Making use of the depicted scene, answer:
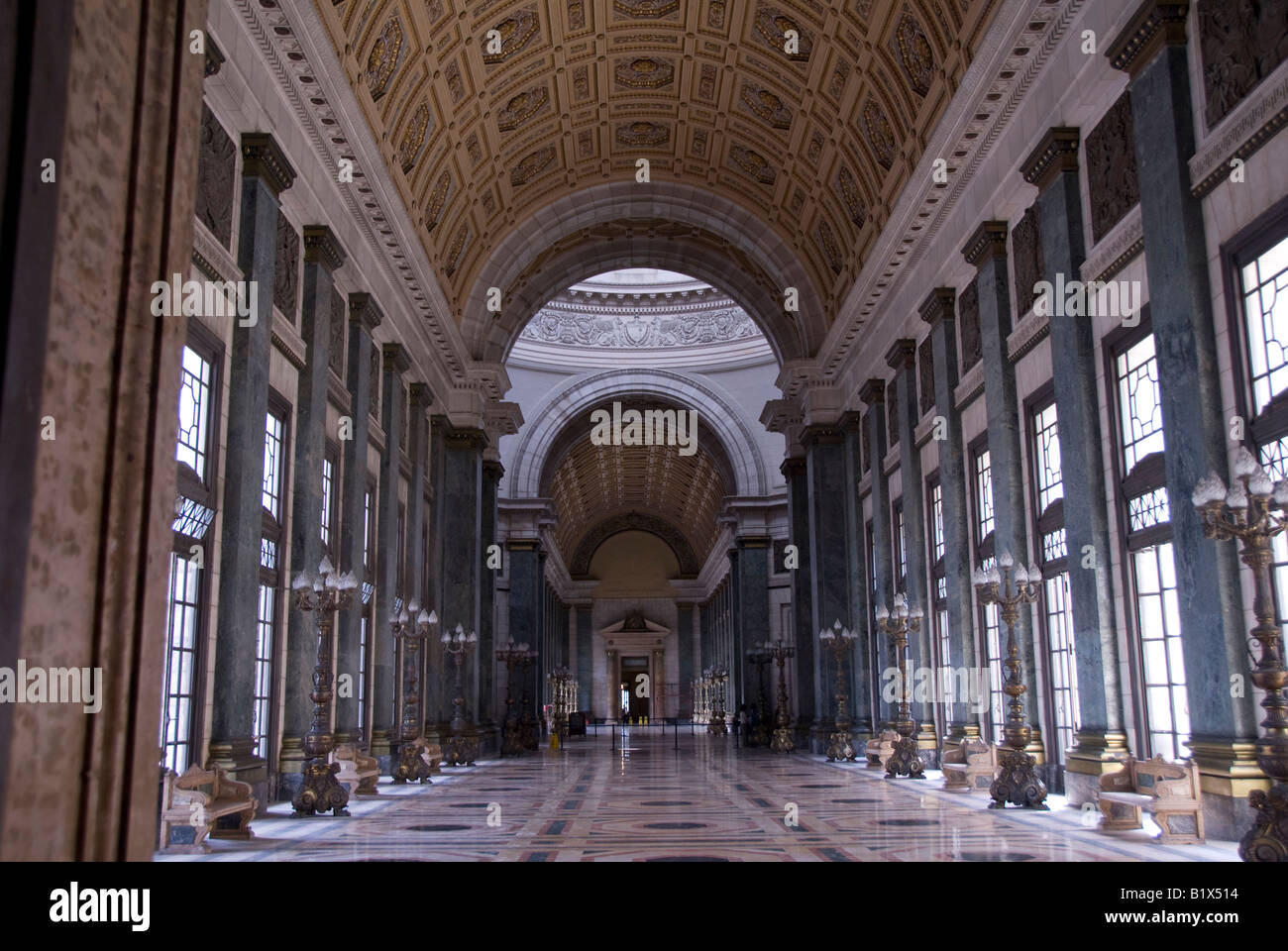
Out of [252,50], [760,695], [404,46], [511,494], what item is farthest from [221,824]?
[511,494]

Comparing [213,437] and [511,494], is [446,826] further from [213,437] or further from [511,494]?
[511,494]

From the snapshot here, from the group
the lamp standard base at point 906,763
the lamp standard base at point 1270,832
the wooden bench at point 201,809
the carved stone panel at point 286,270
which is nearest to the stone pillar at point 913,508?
the lamp standard base at point 906,763

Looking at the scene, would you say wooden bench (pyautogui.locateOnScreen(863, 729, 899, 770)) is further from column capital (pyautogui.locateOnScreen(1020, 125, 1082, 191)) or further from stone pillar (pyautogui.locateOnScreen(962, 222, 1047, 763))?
column capital (pyautogui.locateOnScreen(1020, 125, 1082, 191))

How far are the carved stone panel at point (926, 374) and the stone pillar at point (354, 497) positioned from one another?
9.87 meters

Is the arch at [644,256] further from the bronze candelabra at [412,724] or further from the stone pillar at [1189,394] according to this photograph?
the stone pillar at [1189,394]

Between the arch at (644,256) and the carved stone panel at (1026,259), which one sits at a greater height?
the arch at (644,256)

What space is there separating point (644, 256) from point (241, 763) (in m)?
21.3

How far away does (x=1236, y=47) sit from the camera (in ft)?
30.2

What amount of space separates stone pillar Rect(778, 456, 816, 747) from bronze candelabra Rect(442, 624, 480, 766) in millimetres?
8382

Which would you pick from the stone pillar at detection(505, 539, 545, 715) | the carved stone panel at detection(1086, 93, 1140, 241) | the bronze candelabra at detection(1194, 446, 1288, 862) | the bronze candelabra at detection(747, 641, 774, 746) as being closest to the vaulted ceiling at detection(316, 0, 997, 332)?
the carved stone panel at detection(1086, 93, 1140, 241)

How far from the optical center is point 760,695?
32.8 metres

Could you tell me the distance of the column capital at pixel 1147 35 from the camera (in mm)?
10023

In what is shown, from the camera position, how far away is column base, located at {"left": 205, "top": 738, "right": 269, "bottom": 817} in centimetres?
1122

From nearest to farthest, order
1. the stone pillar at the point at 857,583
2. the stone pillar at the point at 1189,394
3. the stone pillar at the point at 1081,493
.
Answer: the stone pillar at the point at 1189,394 → the stone pillar at the point at 1081,493 → the stone pillar at the point at 857,583
